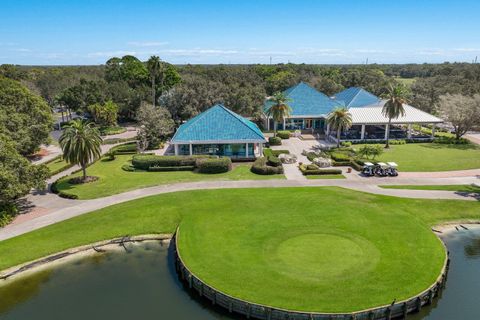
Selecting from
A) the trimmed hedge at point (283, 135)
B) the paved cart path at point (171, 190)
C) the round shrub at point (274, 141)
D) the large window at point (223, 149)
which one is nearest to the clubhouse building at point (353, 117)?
the trimmed hedge at point (283, 135)

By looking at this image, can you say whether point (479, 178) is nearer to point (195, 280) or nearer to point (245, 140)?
point (245, 140)

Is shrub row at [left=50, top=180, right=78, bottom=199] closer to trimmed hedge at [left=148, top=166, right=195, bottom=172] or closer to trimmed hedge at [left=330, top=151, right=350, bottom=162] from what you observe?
trimmed hedge at [left=148, top=166, right=195, bottom=172]

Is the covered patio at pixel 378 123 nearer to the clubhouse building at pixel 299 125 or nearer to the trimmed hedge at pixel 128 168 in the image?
the clubhouse building at pixel 299 125

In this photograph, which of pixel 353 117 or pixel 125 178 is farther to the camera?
pixel 353 117

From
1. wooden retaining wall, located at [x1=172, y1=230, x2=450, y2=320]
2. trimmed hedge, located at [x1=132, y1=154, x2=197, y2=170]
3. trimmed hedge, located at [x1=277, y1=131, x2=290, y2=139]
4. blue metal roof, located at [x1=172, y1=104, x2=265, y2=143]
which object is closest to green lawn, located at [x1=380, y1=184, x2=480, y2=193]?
wooden retaining wall, located at [x1=172, y1=230, x2=450, y2=320]

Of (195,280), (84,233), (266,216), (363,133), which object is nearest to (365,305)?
(195,280)

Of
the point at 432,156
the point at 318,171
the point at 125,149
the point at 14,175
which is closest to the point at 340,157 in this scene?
the point at 318,171

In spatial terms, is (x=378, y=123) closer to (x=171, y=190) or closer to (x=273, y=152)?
(x=273, y=152)
